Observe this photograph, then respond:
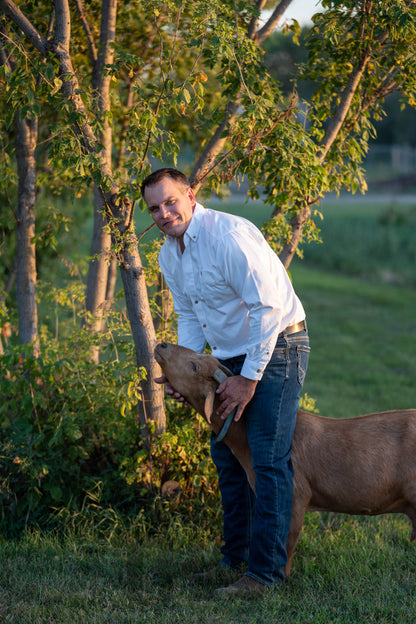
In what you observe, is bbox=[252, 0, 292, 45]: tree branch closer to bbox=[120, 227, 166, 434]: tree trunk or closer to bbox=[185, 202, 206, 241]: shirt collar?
bbox=[120, 227, 166, 434]: tree trunk

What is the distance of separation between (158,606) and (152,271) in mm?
2105

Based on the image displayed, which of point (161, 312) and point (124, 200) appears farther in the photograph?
point (161, 312)

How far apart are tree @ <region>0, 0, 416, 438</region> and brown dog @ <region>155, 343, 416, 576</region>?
0.90 m

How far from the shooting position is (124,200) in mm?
4250

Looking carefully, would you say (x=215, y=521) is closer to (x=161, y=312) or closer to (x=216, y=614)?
(x=216, y=614)

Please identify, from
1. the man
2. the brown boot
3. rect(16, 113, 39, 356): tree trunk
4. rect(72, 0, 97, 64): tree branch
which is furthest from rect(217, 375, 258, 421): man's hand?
rect(72, 0, 97, 64): tree branch

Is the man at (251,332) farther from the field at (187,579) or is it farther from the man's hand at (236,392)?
the field at (187,579)

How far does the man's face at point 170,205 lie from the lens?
3.50m

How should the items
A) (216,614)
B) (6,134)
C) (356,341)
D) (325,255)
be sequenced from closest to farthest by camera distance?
1. (216,614)
2. (6,134)
3. (356,341)
4. (325,255)

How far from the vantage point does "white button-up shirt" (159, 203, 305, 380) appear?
3271 millimetres

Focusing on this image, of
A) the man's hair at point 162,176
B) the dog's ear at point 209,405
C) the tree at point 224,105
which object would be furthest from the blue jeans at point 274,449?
the tree at point 224,105

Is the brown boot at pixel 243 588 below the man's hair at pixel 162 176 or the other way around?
below

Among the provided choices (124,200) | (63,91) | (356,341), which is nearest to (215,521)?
(124,200)

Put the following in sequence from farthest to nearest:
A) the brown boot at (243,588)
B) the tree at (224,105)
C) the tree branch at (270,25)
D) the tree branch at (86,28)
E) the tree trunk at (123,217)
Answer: the tree branch at (270,25) → the tree branch at (86,28) → the tree trunk at (123,217) → the tree at (224,105) → the brown boot at (243,588)
